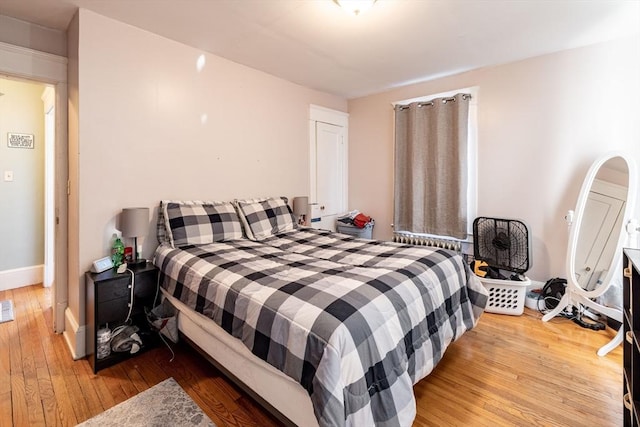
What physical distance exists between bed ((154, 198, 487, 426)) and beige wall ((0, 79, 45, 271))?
2265mm


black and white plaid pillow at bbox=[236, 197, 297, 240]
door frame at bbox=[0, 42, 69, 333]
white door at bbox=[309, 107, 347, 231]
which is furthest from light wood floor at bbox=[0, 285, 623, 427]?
white door at bbox=[309, 107, 347, 231]

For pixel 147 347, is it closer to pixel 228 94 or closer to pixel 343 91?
pixel 228 94

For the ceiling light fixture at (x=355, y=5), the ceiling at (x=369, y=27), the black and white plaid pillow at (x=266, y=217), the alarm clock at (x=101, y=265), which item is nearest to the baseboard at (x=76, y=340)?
the alarm clock at (x=101, y=265)

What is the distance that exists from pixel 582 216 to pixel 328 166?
282 centimetres

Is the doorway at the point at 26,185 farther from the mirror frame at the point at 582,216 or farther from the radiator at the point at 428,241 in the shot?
the mirror frame at the point at 582,216

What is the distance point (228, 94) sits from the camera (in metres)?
3.02

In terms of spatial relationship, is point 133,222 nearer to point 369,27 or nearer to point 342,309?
point 342,309

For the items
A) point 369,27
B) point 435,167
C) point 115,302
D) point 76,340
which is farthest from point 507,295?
point 76,340

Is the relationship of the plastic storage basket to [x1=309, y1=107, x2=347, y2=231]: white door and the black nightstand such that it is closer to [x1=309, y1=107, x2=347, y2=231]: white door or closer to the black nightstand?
[x1=309, y1=107, x2=347, y2=231]: white door

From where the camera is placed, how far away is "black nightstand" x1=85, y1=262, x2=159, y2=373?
1994 mm

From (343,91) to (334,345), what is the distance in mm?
3648

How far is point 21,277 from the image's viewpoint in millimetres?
3441

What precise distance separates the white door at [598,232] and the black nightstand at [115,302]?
361 cm

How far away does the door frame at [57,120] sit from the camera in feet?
7.00
